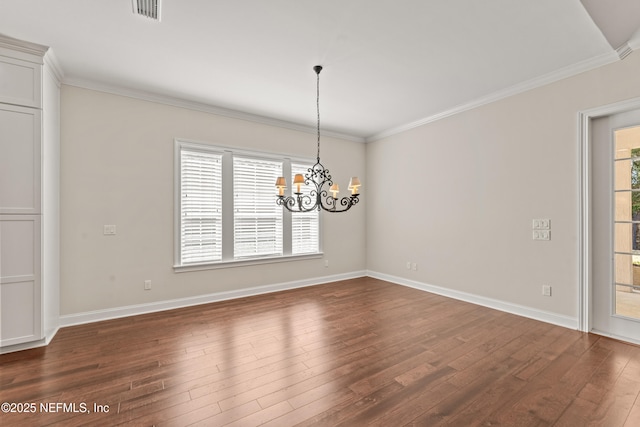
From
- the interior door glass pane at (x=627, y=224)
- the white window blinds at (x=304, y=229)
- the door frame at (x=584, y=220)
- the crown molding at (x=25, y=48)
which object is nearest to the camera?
the crown molding at (x=25, y=48)

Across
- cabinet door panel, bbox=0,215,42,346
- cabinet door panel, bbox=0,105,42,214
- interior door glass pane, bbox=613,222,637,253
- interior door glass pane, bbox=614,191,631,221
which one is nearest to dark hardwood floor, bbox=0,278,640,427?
cabinet door panel, bbox=0,215,42,346

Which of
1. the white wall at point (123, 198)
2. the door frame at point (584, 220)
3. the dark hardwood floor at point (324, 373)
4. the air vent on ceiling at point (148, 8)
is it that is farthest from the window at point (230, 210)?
the door frame at point (584, 220)

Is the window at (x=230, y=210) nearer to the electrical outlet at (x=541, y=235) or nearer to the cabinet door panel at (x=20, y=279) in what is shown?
the cabinet door panel at (x=20, y=279)

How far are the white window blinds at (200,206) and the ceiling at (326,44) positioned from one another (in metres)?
0.93

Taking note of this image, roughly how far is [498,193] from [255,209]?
12.3ft

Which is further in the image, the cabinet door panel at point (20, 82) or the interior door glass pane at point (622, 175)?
the interior door glass pane at point (622, 175)

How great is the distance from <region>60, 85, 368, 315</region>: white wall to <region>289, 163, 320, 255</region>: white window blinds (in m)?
1.01

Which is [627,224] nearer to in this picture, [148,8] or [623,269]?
[623,269]

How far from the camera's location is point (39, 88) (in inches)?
113

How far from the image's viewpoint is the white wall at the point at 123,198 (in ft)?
11.6

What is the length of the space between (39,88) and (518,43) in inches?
191

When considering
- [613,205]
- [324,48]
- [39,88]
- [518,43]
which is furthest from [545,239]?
[39,88]

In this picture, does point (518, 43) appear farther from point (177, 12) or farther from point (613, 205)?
point (177, 12)

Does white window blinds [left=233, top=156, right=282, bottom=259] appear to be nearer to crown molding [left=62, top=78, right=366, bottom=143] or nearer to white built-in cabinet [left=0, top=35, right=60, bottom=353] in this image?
crown molding [left=62, top=78, right=366, bottom=143]
